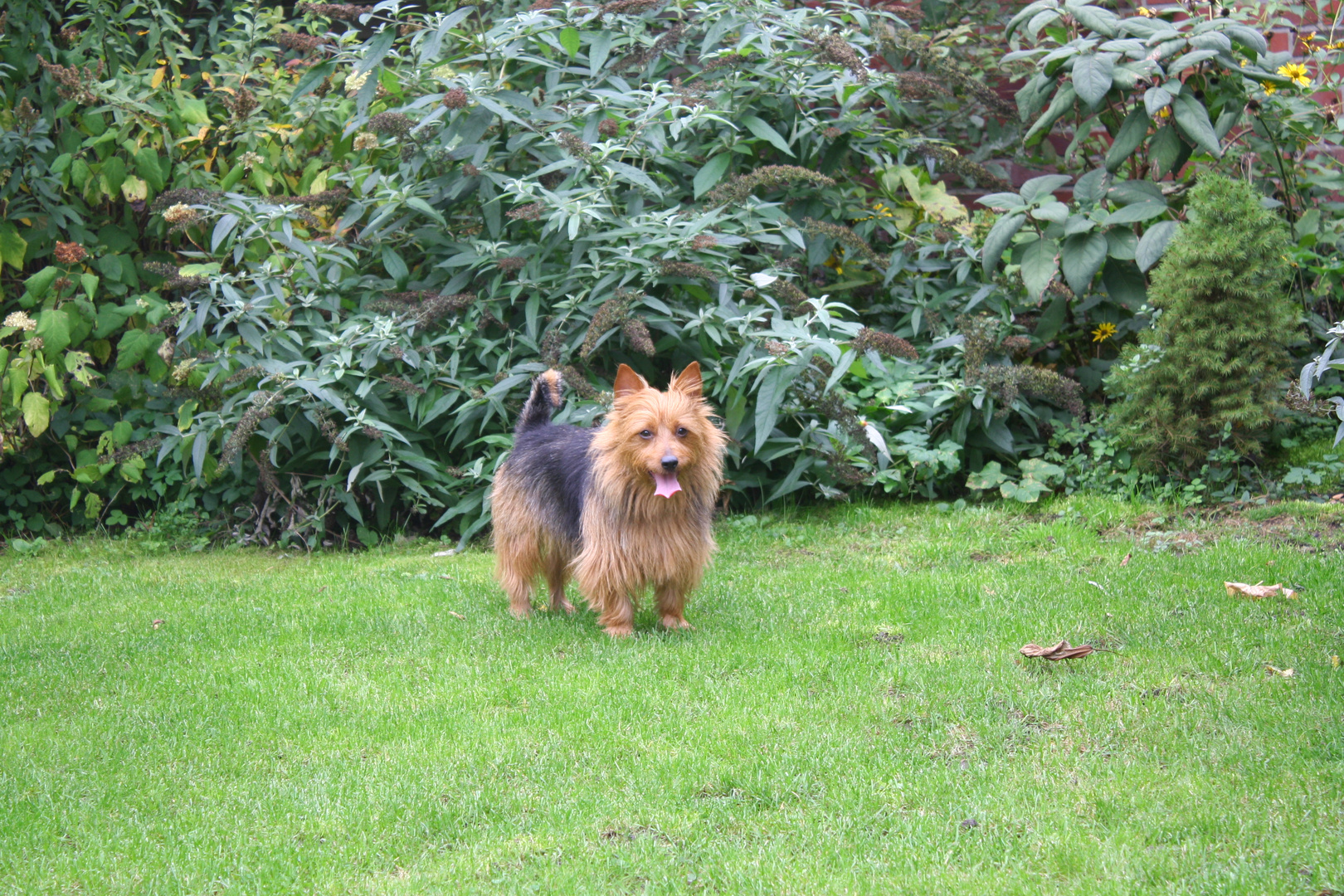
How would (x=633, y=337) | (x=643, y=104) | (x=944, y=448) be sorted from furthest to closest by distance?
1. (x=643, y=104)
2. (x=944, y=448)
3. (x=633, y=337)

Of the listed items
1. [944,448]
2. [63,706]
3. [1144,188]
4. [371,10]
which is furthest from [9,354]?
[1144,188]

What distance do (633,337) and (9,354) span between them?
4514 millimetres

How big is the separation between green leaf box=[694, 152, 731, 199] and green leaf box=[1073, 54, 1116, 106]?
235 centimetres

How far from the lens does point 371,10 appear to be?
25.3 feet

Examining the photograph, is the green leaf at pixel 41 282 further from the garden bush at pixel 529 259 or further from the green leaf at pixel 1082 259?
the green leaf at pixel 1082 259

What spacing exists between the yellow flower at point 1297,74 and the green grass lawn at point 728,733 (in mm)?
3283

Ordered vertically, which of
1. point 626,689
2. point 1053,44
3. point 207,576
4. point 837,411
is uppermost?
point 1053,44

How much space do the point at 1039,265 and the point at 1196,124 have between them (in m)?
1.28

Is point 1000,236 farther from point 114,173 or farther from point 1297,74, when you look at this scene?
point 114,173

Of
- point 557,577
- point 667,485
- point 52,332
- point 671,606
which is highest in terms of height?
point 667,485

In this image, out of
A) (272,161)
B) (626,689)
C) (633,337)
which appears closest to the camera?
(626,689)

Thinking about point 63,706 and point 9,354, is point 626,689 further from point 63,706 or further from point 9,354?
point 9,354

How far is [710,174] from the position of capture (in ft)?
26.4

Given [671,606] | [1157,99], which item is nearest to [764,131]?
[1157,99]
